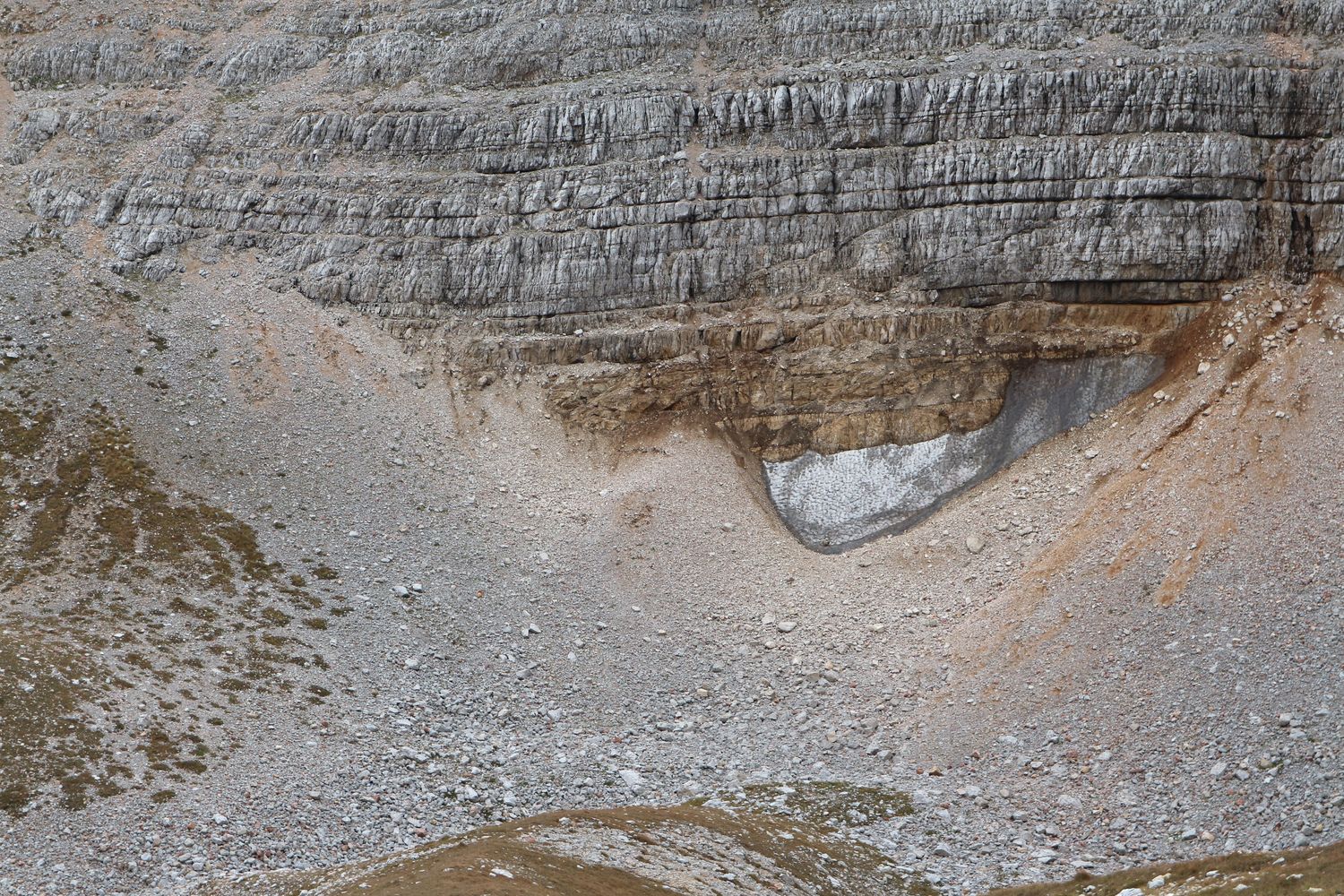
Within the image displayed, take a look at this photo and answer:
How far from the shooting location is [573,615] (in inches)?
1652

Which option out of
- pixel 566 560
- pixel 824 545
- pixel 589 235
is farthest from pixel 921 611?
pixel 589 235

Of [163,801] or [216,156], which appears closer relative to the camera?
[163,801]

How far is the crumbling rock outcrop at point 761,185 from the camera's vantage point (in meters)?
49.0

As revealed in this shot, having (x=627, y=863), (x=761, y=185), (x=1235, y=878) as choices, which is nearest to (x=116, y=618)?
(x=627, y=863)

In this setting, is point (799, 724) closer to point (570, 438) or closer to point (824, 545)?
point (824, 545)

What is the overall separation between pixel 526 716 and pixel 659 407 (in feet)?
63.1

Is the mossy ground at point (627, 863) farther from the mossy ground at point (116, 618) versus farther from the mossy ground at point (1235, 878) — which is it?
the mossy ground at point (116, 618)

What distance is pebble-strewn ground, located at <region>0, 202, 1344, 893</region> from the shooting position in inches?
1167

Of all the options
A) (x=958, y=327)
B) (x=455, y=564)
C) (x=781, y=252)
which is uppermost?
(x=781, y=252)

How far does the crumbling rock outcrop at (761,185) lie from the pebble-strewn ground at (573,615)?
3.63 meters

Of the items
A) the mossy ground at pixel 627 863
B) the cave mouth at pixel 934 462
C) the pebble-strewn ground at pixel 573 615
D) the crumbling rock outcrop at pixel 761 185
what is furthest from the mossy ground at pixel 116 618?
the cave mouth at pixel 934 462

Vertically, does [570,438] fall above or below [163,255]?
below

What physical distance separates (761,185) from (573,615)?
2395 cm

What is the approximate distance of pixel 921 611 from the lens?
4109 centimetres
